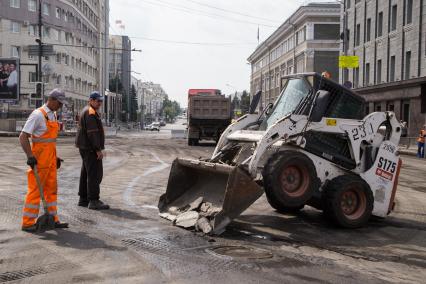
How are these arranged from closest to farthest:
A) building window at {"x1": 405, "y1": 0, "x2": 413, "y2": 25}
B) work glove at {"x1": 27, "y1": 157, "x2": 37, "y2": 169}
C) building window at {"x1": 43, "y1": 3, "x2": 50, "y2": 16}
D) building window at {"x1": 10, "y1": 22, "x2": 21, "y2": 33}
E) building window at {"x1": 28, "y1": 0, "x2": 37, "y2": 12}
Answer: work glove at {"x1": 27, "y1": 157, "x2": 37, "y2": 169} → building window at {"x1": 405, "y1": 0, "x2": 413, "y2": 25} → building window at {"x1": 10, "y1": 22, "x2": 21, "y2": 33} → building window at {"x1": 28, "y1": 0, "x2": 37, "y2": 12} → building window at {"x1": 43, "y1": 3, "x2": 50, "y2": 16}

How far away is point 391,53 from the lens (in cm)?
3697

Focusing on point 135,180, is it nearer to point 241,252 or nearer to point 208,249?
point 208,249

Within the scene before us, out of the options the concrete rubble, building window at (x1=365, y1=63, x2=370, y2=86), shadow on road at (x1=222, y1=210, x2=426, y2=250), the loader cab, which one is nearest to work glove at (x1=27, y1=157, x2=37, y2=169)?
the concrete rubble

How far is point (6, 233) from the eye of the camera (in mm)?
6543

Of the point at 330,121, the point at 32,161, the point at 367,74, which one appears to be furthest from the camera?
the point at 367,74

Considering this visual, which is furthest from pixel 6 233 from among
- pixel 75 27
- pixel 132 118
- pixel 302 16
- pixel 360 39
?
pixel 132 118

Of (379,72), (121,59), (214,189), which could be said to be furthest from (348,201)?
(121,59)

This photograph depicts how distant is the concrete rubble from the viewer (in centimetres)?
688

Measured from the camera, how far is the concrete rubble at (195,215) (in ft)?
22.6

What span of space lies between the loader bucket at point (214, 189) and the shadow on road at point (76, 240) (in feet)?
4.52

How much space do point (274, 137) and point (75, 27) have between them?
69.9 metres

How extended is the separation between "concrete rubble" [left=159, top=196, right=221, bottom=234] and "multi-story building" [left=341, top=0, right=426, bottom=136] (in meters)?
27.2

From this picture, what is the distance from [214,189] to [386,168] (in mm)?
2624

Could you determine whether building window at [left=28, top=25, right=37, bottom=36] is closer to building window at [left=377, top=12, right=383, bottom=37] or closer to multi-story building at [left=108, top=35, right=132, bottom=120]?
building window at [left=377, top=12, right=383, bottom=37]
